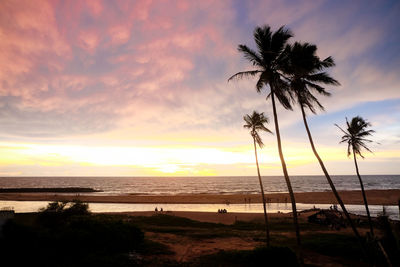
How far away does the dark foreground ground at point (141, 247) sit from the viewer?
9711mm

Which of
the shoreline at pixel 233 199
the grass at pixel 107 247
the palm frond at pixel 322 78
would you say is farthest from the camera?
the shoreline at pixel 233 199

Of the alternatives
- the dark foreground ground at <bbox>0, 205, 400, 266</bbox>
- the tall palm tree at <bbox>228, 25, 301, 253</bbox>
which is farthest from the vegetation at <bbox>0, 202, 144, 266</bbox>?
the tall palm tree at <bbox>228, 25, 301, 253</bbox>

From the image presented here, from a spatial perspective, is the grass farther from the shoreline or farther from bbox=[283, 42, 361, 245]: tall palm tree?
the shoreline

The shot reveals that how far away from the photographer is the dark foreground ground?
9.71 metres

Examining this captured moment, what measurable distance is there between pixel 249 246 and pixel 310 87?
13.1m

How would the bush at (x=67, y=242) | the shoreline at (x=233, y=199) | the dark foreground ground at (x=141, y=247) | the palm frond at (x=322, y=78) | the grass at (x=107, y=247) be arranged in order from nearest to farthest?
the bush at (x=67, y=242)
the dark foreground ground at (x=141, y=247)
the grass at (x=107, y=247)
the palm frond at (x=322, y=78)
the shoreline at (x=233, y=199)

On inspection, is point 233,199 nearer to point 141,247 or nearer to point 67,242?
point 141,247

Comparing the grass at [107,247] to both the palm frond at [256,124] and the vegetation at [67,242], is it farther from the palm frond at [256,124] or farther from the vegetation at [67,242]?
the palm frond at [256,124]

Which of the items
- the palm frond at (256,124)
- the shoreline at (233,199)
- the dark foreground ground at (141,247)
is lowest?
the shoreline at (233,199)

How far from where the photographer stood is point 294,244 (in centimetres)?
1919

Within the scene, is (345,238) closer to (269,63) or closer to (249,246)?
(249,246)

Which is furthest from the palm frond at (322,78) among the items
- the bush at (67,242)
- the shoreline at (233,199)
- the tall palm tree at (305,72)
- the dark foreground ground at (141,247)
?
the shoreline at (233,199)

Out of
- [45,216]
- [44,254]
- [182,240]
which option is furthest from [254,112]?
[45,216]

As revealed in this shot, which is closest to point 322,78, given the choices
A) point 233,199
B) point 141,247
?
point 141,247
